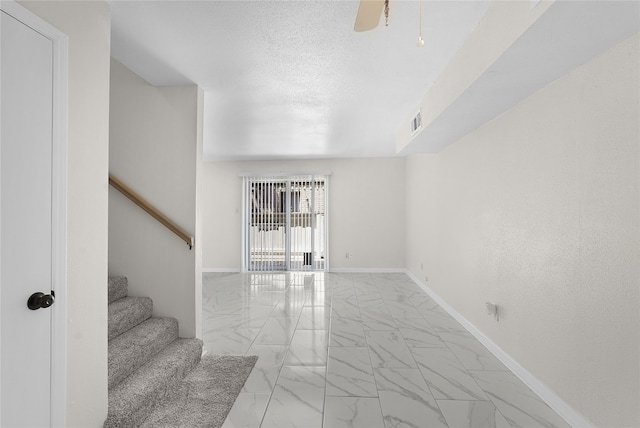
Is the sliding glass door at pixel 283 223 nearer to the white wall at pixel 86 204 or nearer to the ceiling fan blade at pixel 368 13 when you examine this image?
the white wall at pixel 86 204

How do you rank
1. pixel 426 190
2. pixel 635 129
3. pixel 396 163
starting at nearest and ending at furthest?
pixel 635 129
pixel 426 190
pixel 396 163

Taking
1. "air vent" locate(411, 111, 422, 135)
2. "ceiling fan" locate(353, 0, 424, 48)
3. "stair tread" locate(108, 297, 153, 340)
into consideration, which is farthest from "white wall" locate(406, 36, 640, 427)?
"stair tread" locate(108, 297, 153, 340)

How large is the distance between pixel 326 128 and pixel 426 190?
78.4 inches

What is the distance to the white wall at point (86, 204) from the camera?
1.62 metres

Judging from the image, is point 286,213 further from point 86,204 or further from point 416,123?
point 86,204

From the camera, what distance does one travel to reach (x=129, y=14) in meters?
2.06

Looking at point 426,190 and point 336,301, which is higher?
point 426,190

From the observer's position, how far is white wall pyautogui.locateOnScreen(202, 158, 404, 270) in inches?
287

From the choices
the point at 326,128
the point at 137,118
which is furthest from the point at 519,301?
the point at 137,118

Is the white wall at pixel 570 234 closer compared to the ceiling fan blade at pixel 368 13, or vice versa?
the ceiling fan blade at pixel 368 13

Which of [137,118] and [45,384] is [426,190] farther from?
[45,384]

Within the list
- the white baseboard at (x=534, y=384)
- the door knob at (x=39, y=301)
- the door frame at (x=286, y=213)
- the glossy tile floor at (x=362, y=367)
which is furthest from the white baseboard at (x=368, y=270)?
the door knob at (x=39, y=301)

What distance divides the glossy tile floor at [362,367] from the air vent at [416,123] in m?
2.23

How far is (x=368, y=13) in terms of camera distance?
142 cm
